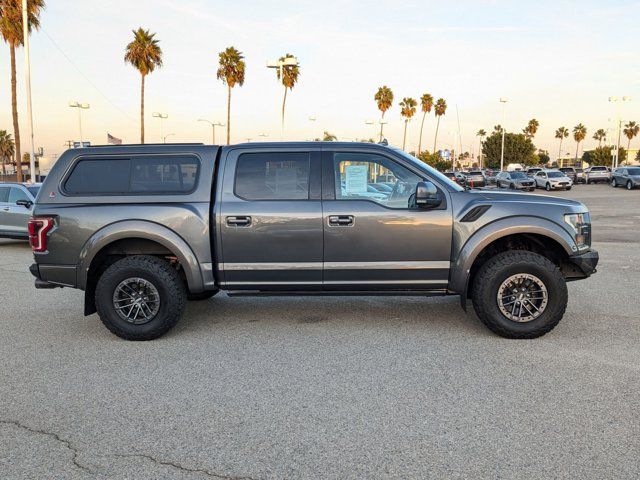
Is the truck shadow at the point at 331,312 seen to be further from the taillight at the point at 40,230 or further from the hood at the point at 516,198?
the taillight at the point at 40,230

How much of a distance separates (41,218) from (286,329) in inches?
108

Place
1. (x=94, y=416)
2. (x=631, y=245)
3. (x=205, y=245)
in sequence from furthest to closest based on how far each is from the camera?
(x=631, y=245), (x=205, y=245), (x=94, y=416)

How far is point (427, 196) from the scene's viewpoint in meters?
5.19

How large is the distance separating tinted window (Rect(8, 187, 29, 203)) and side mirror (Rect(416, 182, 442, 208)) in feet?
36.0

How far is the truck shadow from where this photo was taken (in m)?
6.00

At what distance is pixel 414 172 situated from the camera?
545 cm

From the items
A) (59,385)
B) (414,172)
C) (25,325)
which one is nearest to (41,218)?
(25,325)

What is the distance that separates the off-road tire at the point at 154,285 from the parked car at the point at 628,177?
4045cm

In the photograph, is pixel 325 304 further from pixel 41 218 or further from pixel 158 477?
pixel 158 477

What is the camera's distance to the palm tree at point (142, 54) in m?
38.9

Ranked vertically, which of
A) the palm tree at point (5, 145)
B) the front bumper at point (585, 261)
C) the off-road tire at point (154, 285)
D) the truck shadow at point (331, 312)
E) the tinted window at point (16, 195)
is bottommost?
the truck shadow at point (331, 312)

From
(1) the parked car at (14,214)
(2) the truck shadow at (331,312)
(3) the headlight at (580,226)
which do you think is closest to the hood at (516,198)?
(3) the headlight at (580,226)

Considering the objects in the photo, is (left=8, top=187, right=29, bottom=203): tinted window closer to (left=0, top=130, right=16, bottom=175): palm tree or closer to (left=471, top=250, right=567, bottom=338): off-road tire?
(left=471, top=250, right=567, bottom=338): off-road tire

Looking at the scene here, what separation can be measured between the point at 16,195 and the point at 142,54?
29.6 meters
